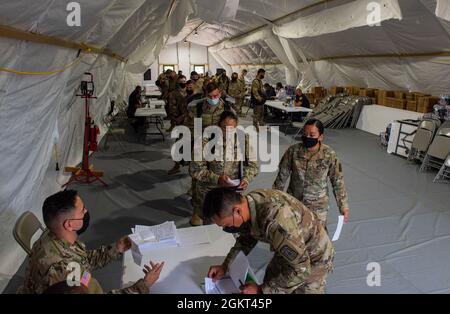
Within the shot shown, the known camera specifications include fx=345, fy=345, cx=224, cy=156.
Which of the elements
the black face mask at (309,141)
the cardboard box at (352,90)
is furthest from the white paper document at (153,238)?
the cardboard box at (352,90)

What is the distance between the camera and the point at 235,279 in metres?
1.69

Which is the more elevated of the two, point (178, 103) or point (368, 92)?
point (368, 92)

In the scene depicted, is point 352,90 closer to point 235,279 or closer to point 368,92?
point 368,92

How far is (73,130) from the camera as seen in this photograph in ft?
17.6

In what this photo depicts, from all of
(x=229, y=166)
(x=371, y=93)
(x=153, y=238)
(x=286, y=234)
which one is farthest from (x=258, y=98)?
(x=286, y=234)

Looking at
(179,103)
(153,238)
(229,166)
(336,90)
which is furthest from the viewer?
(336,90)

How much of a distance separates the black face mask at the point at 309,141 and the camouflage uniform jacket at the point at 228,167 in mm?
589

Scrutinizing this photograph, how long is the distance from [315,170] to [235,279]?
1261 mm

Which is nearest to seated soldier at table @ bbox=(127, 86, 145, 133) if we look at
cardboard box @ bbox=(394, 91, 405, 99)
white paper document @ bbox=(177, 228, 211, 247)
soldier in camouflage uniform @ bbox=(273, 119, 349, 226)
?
cardboard box @ bbox=(394, 91, 405, 99)

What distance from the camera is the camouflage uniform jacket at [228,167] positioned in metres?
3.08

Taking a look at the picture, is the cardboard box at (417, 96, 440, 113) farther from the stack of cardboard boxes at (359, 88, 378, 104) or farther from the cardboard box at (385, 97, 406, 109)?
the stack of cardboard boxes at (359, 88, 378, 104)

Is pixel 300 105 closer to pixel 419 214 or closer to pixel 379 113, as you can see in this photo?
pixel 379 113

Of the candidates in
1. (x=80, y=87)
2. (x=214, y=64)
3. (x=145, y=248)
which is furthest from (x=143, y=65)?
(x=214, y=64)

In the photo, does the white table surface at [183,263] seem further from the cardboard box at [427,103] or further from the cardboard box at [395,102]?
the cardboard box at [395,102]
